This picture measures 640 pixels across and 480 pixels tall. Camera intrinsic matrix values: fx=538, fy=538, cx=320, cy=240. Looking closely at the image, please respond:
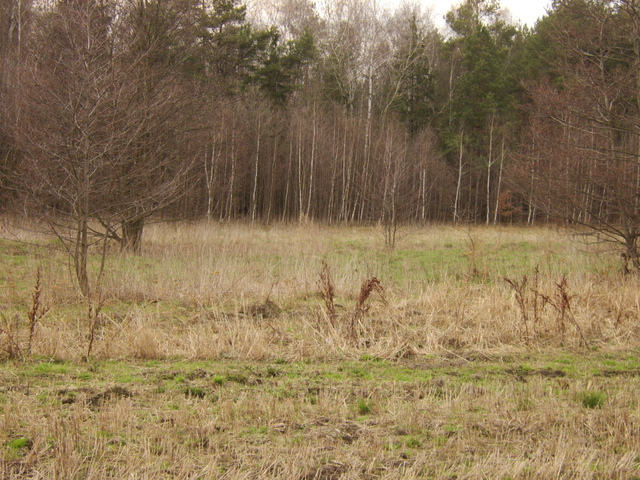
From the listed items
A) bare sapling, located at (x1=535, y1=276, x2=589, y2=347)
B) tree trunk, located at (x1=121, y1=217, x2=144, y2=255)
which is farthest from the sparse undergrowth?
tree trunk, located at (x1=121, y1=217, x2=144, y2=255)

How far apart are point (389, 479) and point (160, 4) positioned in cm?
1344

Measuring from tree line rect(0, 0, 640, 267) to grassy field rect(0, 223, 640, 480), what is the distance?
2438mm

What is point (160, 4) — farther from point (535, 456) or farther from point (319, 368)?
point (535, 456)

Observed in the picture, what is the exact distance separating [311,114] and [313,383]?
87.9ft

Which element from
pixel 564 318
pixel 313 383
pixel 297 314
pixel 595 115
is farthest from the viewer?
pixel 595 115

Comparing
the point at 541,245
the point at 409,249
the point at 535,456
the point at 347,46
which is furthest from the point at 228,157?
the point at 535,456

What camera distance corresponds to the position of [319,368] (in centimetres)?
497

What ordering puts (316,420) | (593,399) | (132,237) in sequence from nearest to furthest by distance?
1. (316,420)
2. (593,399)
3. (132,237)

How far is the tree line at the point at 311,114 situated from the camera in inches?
327

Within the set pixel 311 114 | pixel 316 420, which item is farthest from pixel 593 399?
pixel 311 114

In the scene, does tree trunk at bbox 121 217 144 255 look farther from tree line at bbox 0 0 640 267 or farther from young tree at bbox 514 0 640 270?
young tree at bbox 514 0 640 270

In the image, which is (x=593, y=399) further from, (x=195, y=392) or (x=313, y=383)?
(x=195, y=392)

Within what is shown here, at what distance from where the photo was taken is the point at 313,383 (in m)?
4.45

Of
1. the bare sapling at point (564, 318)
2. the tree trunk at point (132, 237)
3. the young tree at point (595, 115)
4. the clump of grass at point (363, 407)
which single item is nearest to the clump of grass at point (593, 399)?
the clump of grass at point (363, 407)
